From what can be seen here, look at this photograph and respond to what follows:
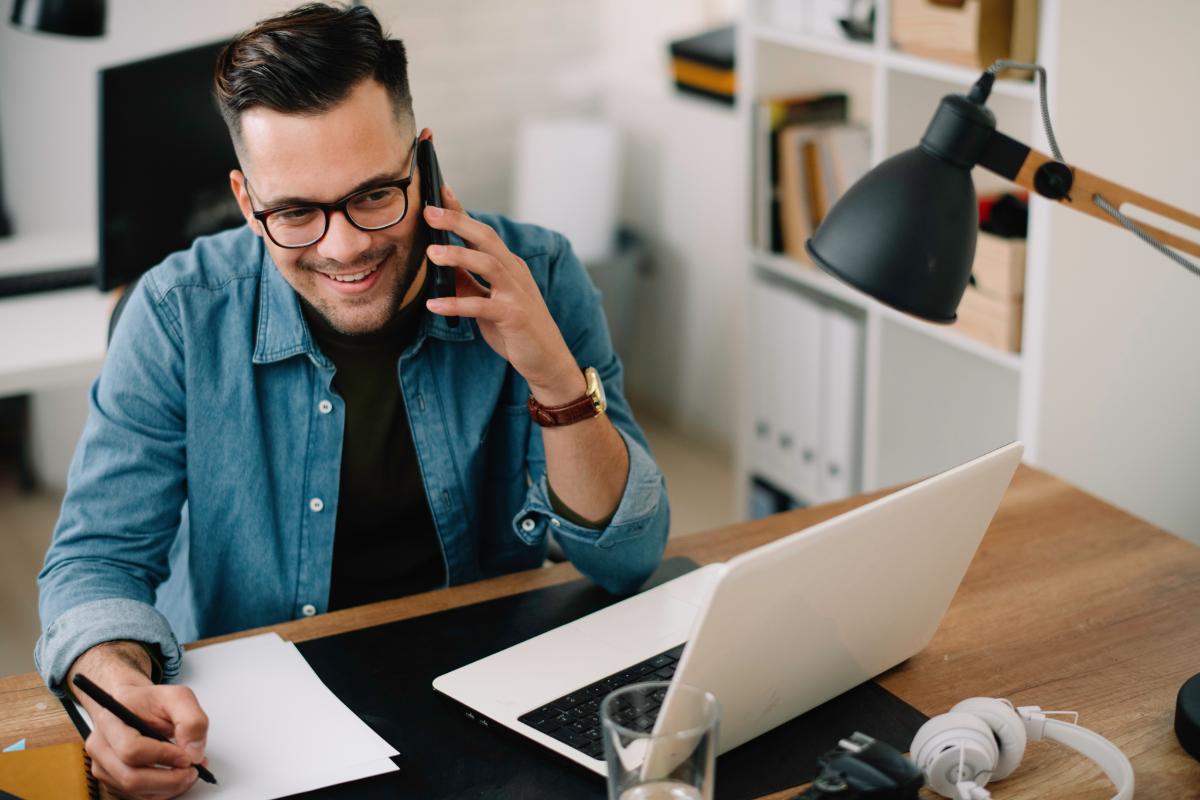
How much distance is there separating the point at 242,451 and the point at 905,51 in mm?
1506

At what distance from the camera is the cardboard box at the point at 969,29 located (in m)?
2.02

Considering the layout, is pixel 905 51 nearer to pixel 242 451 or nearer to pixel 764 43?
pixel 764 43

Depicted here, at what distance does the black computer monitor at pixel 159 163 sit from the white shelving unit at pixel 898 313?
116cm

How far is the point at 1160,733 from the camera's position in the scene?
113cm

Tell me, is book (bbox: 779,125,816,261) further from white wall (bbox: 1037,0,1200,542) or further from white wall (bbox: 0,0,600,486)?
white wall (bbox: 0,0,600,486)

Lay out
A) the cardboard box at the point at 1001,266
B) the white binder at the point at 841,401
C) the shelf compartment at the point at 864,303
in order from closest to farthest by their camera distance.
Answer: the cardboard box at the point at 1001,266 < the shelf compartment at the point at 864,303 < the white binder at the point at 841,401

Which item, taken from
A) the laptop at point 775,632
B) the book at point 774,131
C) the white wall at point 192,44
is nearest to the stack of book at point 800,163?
the book at point 774,131

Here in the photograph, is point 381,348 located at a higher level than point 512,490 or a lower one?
higher

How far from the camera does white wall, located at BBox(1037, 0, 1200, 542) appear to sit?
6.48 ft

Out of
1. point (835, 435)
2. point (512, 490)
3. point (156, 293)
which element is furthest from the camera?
point (835, 435)

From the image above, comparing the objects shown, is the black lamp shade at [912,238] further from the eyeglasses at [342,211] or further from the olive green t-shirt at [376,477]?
the olive green t-shirt at [376,477]

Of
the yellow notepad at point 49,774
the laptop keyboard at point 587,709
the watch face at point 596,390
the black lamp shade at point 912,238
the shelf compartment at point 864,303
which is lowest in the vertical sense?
the shelf compartment at point 864,303

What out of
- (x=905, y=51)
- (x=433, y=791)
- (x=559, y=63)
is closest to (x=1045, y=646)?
(x=433, y=791)

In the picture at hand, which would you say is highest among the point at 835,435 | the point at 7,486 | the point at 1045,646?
the point at 1045,646
